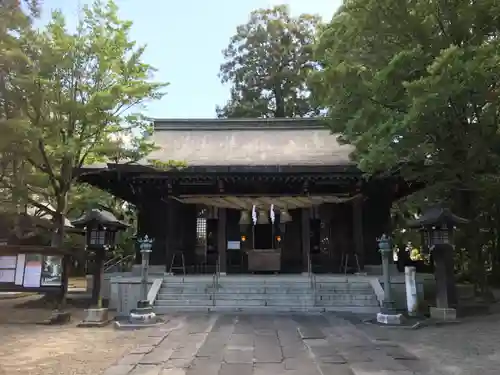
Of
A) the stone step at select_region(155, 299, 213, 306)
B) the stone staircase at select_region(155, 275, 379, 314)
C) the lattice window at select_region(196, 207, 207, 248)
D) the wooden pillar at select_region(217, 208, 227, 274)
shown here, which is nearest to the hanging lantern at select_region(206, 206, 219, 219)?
the lattice window at select_region(196, 207, 207, 248)

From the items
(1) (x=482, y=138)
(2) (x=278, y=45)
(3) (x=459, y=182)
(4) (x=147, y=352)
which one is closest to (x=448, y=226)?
(3) (x=459, y=182)

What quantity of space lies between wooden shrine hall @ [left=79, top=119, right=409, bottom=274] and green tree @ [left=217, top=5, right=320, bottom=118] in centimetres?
1699

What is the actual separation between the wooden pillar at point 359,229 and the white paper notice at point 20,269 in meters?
10.7

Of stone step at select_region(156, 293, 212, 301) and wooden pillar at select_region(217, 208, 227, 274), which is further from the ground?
wooden pillar at select_region(217, 208, 227, 274)

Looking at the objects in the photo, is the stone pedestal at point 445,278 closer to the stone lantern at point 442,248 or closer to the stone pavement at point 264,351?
the stone lantern at point 442,248

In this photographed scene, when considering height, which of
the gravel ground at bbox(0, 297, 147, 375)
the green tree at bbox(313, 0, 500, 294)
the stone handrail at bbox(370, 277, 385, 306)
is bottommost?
the gravel ground at bbox(0, 297, 147, 375)

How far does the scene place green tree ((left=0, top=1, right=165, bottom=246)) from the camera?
35.3 ft

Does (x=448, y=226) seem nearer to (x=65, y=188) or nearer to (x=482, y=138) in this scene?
(x=482, y=138)

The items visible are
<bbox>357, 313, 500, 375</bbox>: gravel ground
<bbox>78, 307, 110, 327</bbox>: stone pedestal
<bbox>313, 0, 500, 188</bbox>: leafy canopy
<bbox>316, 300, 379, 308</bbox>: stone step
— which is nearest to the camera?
<bbox>357, 313, 500, 375</bbox>: gravel ground

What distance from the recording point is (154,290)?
12375 mm

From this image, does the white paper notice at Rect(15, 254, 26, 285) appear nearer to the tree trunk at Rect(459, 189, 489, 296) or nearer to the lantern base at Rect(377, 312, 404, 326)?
the lantern base at Rect(377, 312, 404, 326)

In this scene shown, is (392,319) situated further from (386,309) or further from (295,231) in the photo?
(295,231)

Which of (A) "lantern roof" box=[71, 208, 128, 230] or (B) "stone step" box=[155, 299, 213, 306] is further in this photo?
(B) "stone step" box=[155, 299, 213, 306]

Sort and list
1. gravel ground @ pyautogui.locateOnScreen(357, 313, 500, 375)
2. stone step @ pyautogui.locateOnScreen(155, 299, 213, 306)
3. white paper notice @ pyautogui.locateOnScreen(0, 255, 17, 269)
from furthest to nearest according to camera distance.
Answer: stone step @ pyautogui.locateOnScreen(155, 299, 213, 306), white paper notice @ pyautogui.locateOnScreen(0, 255, 17, 269), gravel ground @ pyautogui.locateOnScreen(357, 313, 500, 375)
